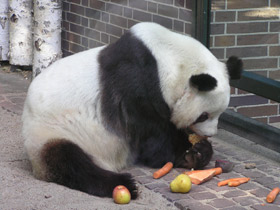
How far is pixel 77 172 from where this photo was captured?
15.4 feet

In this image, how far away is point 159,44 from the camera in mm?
4988

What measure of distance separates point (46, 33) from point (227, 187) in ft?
14.0

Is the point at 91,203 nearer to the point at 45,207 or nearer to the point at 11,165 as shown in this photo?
the point at 45,207

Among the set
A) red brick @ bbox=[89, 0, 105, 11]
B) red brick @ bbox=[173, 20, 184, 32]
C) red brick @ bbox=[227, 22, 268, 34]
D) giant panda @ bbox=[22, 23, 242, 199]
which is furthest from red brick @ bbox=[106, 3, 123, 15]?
giant panda @ bbox=[22, 23, 242, 199]

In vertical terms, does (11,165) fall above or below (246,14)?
below

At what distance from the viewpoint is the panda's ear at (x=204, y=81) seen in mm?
4730

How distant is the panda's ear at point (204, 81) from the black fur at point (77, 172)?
906 millimetres

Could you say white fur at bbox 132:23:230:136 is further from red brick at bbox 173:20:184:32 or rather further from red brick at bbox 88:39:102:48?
red brick at bbox 88:39:102:48

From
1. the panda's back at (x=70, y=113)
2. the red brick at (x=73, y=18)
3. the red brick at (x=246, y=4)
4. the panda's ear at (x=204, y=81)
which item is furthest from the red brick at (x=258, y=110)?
the red brick at (x=73, y=18)

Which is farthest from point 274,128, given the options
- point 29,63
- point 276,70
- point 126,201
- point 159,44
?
point 29,63

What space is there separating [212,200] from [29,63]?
16.8 feet

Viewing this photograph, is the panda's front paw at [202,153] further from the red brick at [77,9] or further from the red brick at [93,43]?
the red brick at [77,9]

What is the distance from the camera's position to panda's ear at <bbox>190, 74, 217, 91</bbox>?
15.5 ft

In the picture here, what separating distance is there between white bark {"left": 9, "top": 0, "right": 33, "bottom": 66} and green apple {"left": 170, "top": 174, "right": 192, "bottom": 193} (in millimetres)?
4863
